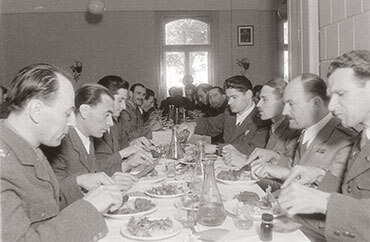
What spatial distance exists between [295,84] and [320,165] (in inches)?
22.4

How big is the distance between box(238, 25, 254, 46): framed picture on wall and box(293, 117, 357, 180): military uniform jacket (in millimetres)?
8179

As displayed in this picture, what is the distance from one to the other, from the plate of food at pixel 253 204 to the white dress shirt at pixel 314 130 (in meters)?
0.79

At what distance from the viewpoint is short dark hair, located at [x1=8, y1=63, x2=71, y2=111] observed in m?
1.47

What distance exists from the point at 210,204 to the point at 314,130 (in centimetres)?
113

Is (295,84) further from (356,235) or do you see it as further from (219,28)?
(219,28)

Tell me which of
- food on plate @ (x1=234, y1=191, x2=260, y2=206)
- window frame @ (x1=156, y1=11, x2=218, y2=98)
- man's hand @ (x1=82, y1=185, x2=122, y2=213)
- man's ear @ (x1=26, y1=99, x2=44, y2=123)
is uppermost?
window frame @ (x1=156, y1=11, x2=218, y2=98)

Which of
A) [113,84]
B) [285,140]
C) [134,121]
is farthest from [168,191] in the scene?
[134,121]

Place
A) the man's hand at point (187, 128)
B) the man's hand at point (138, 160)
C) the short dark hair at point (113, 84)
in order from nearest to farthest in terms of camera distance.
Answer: the man's hand at point (138, 160)
the short dark hair at point (113, 84)
the man's hand at point (187, 128)

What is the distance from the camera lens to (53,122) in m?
1.51

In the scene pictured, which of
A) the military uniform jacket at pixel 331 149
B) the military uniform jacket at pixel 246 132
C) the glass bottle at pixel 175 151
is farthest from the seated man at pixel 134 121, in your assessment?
the military uniform jacket at pixel 331 149

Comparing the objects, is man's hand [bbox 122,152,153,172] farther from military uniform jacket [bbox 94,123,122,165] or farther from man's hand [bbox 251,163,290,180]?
man's hand [bbox 251,163,290,180]

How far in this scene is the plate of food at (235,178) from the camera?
228 centimetres

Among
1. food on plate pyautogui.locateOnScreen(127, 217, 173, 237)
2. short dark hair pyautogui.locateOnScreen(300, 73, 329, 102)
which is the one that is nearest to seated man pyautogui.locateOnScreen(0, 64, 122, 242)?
food on plate pyautogui.locateOnScreen(127, 217, 173, 237)

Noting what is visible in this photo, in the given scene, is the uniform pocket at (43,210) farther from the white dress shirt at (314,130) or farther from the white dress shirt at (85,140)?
the white dress shirt at (314,130)
